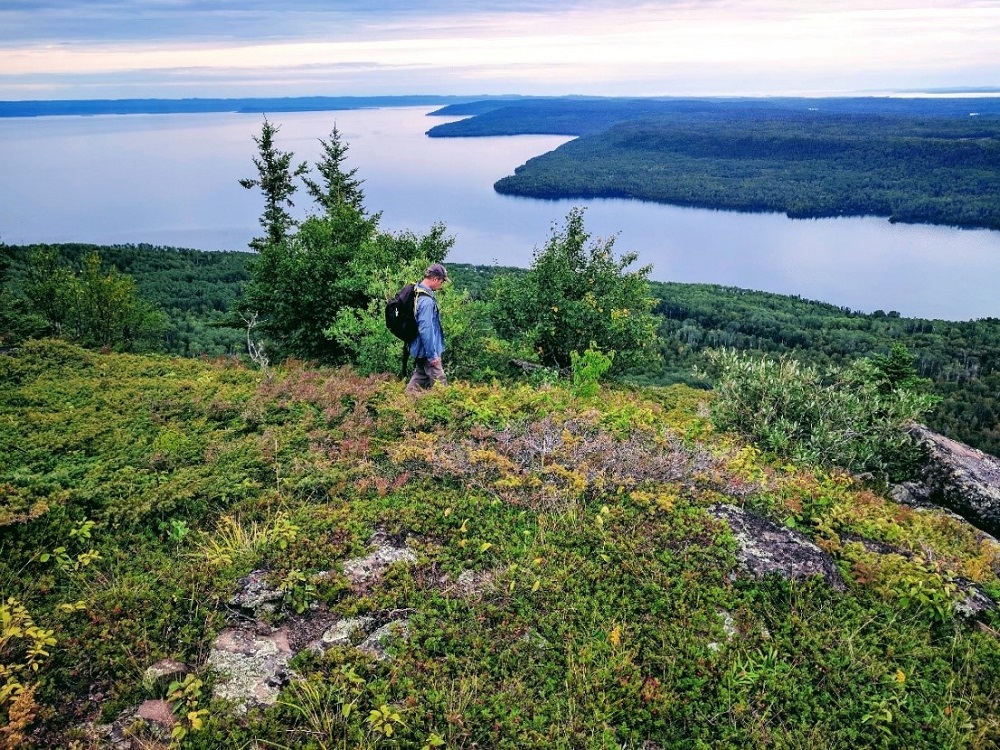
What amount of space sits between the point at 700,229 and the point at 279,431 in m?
191

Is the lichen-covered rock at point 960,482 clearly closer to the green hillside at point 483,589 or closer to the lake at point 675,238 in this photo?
the green hillside at point 483,589

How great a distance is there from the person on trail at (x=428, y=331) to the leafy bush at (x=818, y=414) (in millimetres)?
5414

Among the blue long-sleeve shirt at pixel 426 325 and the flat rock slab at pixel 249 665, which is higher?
the blue long-sleeve shirt at pixel 426 325

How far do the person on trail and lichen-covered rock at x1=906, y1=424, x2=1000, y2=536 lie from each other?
8547 mm

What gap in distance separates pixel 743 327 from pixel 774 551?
332 feet

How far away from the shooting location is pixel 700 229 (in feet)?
598

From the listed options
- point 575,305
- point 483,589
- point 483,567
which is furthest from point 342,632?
point 575,305

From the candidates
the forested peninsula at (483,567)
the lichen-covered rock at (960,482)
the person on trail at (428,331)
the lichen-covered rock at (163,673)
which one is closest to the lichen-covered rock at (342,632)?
the forested peninsula at (483,567)

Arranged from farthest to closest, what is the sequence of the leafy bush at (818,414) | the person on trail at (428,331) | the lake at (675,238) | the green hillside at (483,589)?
the lake at (675,238) → the person on trail at (428,331) → the leafy bush at (818,414) → the green hillside at (483,589)

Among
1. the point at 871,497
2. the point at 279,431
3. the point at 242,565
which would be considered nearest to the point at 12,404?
the point at 279,431

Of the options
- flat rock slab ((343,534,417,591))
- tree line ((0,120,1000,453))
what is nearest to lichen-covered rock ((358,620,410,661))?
flat rock slab ((343,534,417,591))

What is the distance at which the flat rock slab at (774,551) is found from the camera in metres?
6.11

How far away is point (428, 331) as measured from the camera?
34.9 feet

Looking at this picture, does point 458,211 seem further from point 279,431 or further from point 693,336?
point 279,431
